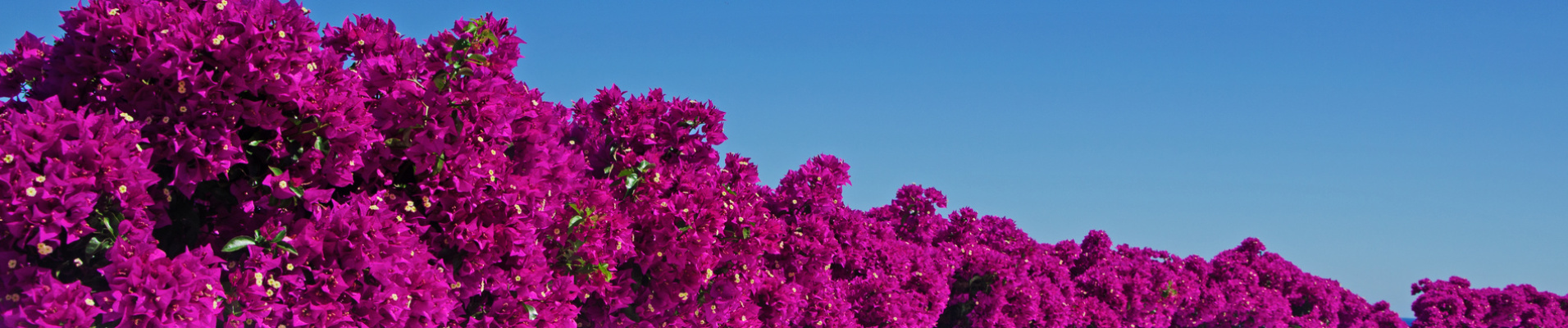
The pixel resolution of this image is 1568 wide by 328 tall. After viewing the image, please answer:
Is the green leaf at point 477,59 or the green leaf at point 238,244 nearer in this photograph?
the green leaf at point 238,244

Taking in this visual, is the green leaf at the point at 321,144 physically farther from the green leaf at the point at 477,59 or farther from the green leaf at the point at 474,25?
the green leaf at the point at 474,25

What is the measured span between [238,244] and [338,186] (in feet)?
3.21

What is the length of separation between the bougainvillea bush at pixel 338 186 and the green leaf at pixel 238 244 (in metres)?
0.02

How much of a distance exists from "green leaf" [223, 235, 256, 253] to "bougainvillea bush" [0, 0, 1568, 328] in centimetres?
2

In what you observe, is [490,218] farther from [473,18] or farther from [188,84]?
[188,84]

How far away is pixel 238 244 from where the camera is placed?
663cm

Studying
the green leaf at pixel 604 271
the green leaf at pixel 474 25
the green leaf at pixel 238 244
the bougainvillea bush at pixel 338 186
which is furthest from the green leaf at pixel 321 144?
the green leaf at pixel 604 271

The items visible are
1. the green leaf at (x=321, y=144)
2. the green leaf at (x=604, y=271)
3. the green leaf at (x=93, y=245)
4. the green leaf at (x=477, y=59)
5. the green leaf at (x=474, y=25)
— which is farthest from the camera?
the green leaf at (x=604, y=271)

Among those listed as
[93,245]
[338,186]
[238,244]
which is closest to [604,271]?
[338,186]

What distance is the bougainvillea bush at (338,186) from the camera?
619 centimetres

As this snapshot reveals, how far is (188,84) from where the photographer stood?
21.7ft

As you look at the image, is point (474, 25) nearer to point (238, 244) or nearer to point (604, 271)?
point (238, 244)

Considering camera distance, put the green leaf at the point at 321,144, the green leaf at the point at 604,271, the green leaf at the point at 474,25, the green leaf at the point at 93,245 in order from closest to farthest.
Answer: the green leaf at the point at 93,245
the green leaf at the point at 321,144
the green leaf at the point at 474,25
the green leaf at the point at 604,271

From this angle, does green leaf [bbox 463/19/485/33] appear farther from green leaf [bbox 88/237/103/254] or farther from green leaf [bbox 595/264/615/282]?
green leaf [bbox 88/237/103/254]
